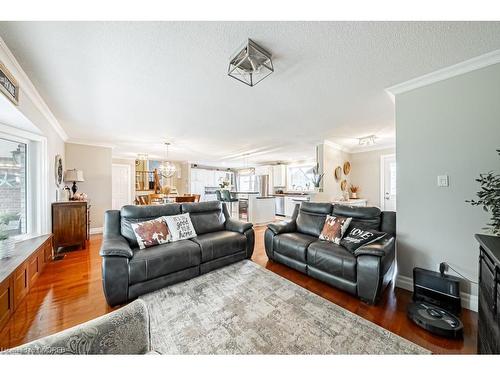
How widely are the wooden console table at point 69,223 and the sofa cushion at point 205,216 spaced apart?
7.38ft

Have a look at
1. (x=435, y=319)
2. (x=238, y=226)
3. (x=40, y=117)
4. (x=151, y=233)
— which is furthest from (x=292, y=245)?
(x=40, y=117)

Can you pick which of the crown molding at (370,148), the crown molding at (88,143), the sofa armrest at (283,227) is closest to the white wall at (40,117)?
the crown molding at (88,143)

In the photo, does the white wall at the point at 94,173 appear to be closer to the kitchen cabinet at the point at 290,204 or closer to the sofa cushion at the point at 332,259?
the sofa cushion at the point at 332,259

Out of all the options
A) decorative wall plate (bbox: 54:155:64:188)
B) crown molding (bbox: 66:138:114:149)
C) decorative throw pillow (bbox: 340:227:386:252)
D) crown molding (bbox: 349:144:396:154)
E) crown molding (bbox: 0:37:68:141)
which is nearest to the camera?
crown molding (bbox: 0:37:68:141)

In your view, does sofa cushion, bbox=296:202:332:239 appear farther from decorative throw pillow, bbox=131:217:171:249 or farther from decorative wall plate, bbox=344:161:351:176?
decorative wall plate, bbox=344:161:351:176

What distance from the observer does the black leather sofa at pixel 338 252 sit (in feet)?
6.38

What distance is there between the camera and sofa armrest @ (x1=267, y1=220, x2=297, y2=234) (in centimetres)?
307

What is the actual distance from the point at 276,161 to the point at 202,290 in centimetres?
685

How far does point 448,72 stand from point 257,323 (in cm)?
305

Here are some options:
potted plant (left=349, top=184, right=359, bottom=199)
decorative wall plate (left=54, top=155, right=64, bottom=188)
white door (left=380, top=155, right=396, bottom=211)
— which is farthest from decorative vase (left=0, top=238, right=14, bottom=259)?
white door (left=380, top=155, right=396, bottom=211)

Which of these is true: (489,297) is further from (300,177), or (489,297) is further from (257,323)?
(300,177)

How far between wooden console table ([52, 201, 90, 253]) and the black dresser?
5169 millimetres
